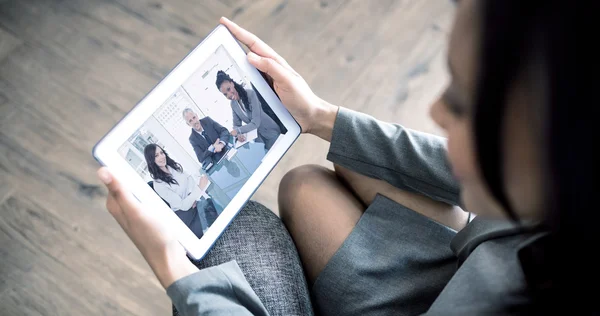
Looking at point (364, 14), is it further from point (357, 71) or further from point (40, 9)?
point (40, 9)

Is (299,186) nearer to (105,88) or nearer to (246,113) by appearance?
(246,113)

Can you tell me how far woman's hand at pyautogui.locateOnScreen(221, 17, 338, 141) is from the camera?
79 centimetres

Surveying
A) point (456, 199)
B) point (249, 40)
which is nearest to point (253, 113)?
point (249, 40)

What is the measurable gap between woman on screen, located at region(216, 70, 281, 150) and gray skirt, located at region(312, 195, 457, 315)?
0.20 m

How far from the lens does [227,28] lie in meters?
0.76

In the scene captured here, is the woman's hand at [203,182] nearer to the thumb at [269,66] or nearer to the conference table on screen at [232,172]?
the conference table on screen at [232,172]

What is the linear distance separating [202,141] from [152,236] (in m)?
0.16

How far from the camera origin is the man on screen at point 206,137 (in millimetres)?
734

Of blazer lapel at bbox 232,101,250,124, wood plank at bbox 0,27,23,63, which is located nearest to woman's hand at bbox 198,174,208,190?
blazer lapel at bbox 232,101,250,124

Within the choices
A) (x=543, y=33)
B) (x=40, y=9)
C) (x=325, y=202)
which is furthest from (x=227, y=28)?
(x=40, y=9)

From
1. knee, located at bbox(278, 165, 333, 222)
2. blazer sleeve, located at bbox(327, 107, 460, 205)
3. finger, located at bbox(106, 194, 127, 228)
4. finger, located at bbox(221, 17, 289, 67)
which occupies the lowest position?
knee, located at bbox(278, 165, 333, 222)

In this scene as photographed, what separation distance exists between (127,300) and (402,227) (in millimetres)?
620

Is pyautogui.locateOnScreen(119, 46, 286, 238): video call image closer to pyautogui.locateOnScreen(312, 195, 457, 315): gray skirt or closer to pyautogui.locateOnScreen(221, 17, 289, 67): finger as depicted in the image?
pyautogui.locateOnScreen(221, 17, 289, 67): finger

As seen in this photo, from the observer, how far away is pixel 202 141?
29.5 inches
